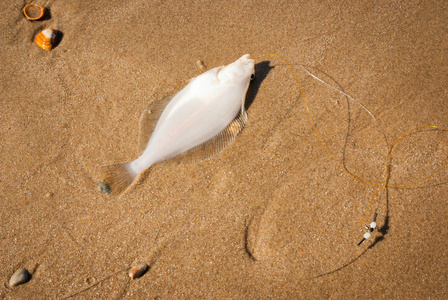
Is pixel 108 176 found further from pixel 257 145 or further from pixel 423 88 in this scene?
pixel 423 88

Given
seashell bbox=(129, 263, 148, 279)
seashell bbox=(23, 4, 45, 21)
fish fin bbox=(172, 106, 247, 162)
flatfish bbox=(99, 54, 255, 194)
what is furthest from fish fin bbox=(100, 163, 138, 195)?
seashell bbox=(23, 4, 45, 21)

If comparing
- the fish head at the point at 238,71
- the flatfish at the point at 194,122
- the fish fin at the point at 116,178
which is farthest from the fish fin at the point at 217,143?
the fish fin at the point at 116,178

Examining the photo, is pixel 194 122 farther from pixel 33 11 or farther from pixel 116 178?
pixel 33 11

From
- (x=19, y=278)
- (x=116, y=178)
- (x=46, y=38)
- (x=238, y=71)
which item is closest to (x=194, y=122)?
(x=238, y=71)

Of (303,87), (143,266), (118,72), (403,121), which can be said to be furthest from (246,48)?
(143,266)

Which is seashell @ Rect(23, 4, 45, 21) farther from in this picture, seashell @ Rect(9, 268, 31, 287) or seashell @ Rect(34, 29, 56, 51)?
seashell @ Rect(9, 268, 31, 287)

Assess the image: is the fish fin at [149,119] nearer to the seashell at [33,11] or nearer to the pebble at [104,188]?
the pebble at [104,188]
